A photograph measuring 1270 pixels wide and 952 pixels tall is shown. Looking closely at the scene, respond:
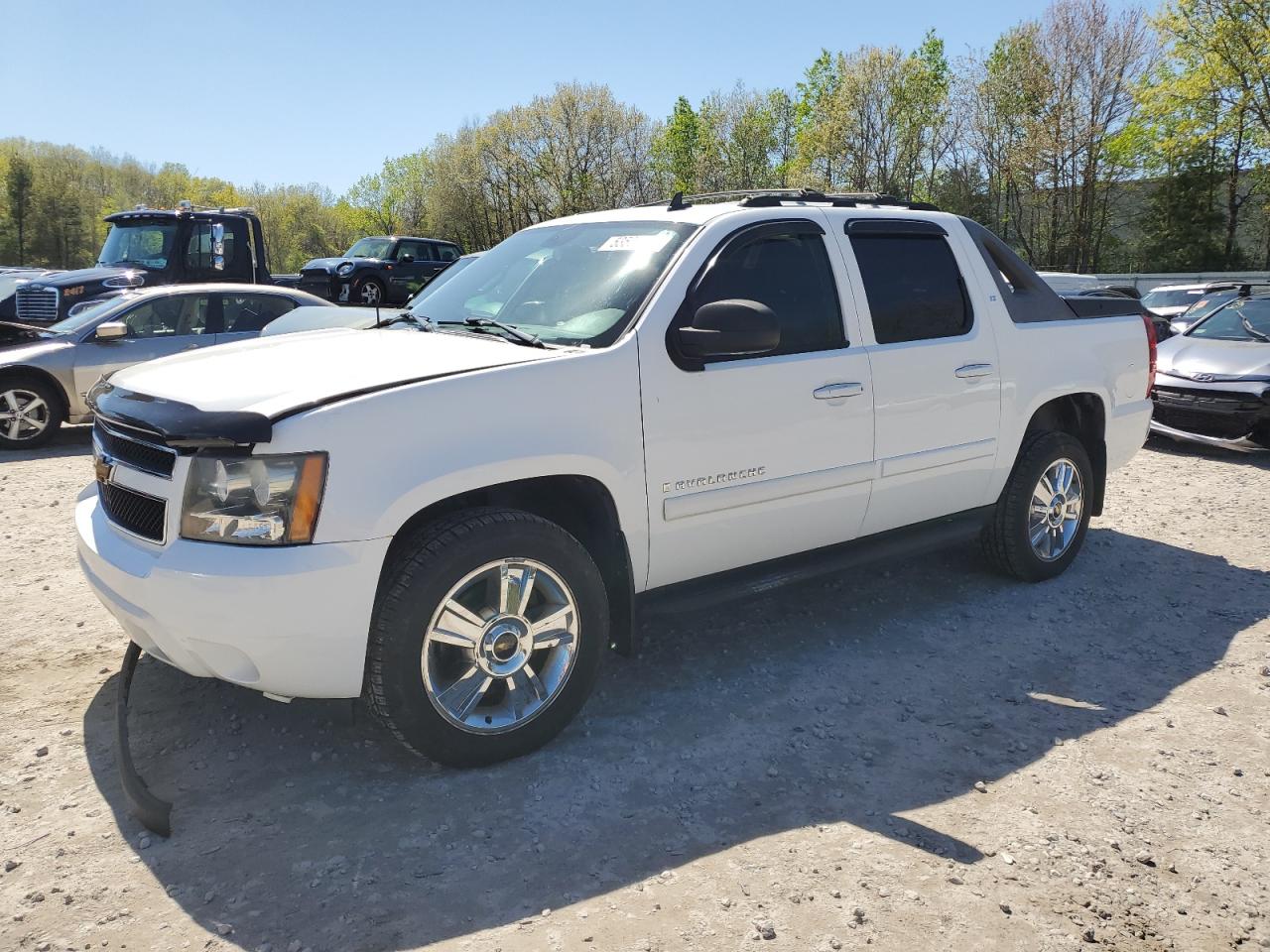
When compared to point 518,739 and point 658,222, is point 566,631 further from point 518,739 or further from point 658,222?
point 658,222

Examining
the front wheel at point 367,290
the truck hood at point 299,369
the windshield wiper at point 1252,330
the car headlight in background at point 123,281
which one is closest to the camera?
the truck hood at point 299,369

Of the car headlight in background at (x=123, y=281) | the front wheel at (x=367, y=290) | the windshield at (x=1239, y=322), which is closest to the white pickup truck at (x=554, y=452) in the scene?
the windshield at (x=1239, y=322)

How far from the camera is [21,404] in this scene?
29.6 feet

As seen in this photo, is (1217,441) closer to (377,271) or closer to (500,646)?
(500,646)

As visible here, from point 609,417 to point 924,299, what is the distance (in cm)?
197

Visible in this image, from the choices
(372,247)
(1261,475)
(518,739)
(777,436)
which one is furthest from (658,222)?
(372,247)

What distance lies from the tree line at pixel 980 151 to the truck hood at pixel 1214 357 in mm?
24755

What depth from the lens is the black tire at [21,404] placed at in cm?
895

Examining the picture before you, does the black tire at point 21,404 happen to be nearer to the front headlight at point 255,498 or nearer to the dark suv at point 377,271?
the front headlight at point 255,498

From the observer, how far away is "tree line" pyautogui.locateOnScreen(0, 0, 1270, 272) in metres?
31.5

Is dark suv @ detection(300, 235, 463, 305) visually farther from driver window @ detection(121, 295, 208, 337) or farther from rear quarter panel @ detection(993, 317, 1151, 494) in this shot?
rear quarter panel @ detection(993, 317, 1151, 494)

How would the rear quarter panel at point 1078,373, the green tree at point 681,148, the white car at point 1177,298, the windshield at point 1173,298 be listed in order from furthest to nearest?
the green tree at point 681,148 → the windshield at point 1173,298 → the white car at point 1177,298 → the rear quarter panel at point 1078,373

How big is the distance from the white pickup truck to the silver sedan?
626 cm

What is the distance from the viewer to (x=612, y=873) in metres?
2.76
